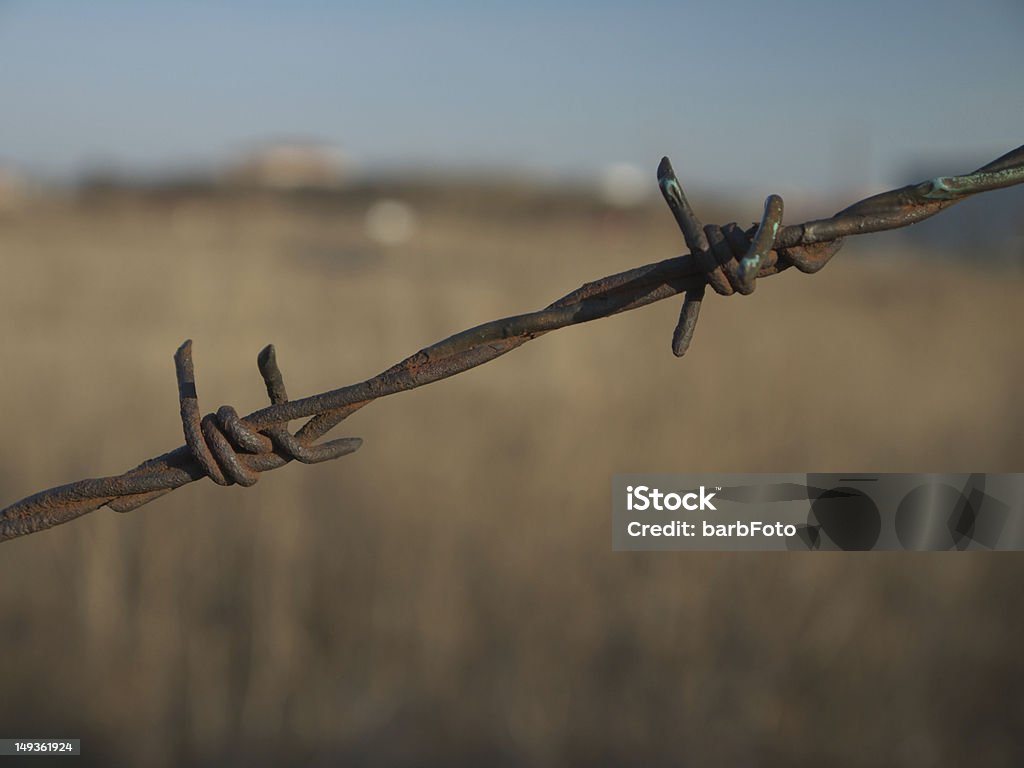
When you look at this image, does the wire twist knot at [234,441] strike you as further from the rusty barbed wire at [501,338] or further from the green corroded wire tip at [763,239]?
the green corroded wire tip at [763,239]

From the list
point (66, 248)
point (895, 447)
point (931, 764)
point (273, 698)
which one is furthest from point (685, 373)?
point (66, 248)

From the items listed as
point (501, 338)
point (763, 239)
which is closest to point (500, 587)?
point (501, 338)

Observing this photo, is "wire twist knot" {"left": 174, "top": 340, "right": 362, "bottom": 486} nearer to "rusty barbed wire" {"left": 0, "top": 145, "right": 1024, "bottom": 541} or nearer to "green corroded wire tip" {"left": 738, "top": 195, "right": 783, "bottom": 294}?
"rusty barbed wire" {"left": 0, "top": 145, "right": 1024, "bottom": 541}

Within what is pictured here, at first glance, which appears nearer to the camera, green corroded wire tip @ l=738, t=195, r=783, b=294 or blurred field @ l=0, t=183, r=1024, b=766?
green corroded wire tip @ l=738, t=195, r=783, b=294

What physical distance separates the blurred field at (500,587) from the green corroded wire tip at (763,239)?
1.86 meters

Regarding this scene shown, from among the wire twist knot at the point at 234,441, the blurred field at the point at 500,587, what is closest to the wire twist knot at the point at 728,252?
the wire twist knot at the point at 234,441

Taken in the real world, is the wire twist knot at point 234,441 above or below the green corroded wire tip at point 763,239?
below

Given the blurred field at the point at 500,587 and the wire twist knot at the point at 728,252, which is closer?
the wire twist knot at the point at 728,252

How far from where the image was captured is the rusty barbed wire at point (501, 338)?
0.67 m

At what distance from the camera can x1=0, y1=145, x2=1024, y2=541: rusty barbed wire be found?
2.19ft

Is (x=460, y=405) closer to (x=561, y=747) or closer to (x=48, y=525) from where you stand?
(x=561, y=747)

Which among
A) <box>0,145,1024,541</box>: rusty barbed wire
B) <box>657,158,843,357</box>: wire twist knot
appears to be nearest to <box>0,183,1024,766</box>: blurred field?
<box>0,145,1024,541</box>: rusty barbed wire

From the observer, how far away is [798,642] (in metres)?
2.41

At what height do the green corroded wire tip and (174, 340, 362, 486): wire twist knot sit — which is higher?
the green corroded wire tip
